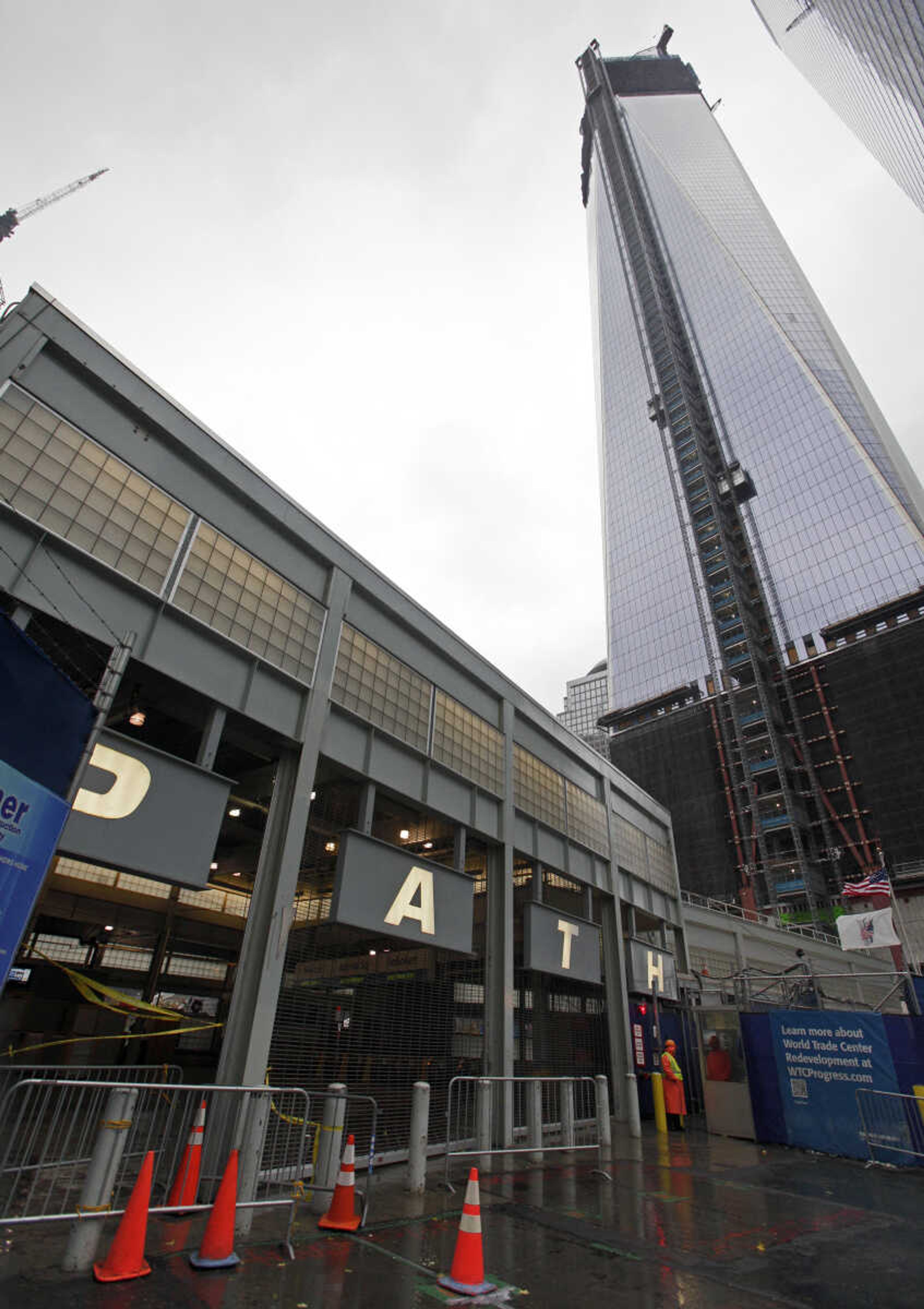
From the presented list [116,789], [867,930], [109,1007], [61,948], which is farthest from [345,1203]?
[867,930]

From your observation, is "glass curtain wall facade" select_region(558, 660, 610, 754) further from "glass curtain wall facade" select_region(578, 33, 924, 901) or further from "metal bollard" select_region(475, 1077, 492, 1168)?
"metal bollard" select_region(475, 1077, 492, 1168)

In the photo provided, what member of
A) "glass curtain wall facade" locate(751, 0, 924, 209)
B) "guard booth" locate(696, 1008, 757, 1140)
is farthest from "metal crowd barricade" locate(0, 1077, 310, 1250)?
"glass curtain wall facade" locate(751, 0, 924, 209)

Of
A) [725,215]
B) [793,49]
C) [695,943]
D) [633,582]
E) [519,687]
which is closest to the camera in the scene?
[519,687]

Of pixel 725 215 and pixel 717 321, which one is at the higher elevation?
pixel 725 215

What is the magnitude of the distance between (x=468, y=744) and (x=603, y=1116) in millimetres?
8279

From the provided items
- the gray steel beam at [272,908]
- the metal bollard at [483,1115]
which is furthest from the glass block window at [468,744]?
the metal bollard at [483,1115]

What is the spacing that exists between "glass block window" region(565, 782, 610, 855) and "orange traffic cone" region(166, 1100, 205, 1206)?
1427 cm

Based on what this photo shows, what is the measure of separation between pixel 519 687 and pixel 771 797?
63756 millimetres

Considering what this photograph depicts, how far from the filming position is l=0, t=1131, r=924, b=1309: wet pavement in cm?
527

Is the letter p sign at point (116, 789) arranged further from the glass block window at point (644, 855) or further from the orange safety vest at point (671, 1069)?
the glass block window at point (644, 855)

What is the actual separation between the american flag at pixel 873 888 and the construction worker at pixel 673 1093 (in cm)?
1024

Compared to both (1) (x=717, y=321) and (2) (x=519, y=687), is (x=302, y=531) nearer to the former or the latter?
(2) (x=519, y=687)

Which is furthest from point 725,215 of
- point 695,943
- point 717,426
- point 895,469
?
point 695,943

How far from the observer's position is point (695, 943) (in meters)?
30.2
